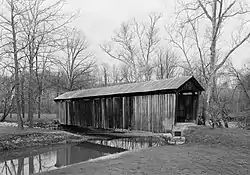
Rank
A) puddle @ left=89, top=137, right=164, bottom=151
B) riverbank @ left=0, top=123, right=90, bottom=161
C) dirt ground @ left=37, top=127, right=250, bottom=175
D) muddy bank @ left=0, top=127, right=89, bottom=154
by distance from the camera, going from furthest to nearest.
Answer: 1. puddle @ left=89, top=137, right=164, bottom=151
2. muddy bank @ left=0, top=127, right=89, bottom=154
3. riverbank @ left=0, top=123, right=90, bottom=161
4. dirt ground @ left=37, top=127, right=250, bottom=175

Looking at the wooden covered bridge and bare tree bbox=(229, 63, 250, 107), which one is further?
bare tree bbox=(229, 63, 250, 107)

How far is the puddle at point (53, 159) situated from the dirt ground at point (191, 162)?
7.72 feet

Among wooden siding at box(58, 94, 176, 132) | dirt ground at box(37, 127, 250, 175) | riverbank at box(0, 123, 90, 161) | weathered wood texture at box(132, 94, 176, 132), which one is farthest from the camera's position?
wooden siding at box(58, 94, 176, 132)

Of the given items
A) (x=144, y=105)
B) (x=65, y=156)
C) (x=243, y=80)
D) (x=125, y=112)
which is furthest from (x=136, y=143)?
(x=243, y=80)

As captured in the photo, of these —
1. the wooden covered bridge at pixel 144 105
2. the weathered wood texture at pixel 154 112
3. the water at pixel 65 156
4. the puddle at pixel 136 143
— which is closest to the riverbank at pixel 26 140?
the water at pixel 65 156

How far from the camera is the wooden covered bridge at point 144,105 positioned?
12.2 m

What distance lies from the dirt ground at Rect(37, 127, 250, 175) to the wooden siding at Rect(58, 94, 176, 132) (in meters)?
3.90

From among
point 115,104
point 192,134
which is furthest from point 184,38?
point 192,134

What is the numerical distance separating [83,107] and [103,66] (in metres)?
26.7

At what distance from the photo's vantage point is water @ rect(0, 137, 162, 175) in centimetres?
773

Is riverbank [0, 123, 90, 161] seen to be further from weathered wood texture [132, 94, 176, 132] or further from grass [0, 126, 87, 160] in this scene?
weathered wood texture [132, 94, 176, 132]

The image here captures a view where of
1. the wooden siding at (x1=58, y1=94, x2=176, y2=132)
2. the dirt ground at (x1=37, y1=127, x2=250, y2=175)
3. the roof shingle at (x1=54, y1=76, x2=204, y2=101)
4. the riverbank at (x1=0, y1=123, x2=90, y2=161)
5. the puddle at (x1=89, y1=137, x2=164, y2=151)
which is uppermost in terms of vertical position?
the roof shingle at (x1=54, y1=76, x2=204, y2=101)

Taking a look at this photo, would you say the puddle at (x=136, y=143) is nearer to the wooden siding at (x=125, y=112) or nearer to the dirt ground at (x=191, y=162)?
the wooden siding at (x=125, y=112)

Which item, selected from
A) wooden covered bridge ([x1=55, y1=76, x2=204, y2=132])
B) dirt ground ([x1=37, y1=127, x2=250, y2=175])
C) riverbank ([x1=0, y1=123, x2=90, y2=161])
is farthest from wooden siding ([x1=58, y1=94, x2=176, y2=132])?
dirt ground ([x1=37, y1=127, x2=250, y2=175])
